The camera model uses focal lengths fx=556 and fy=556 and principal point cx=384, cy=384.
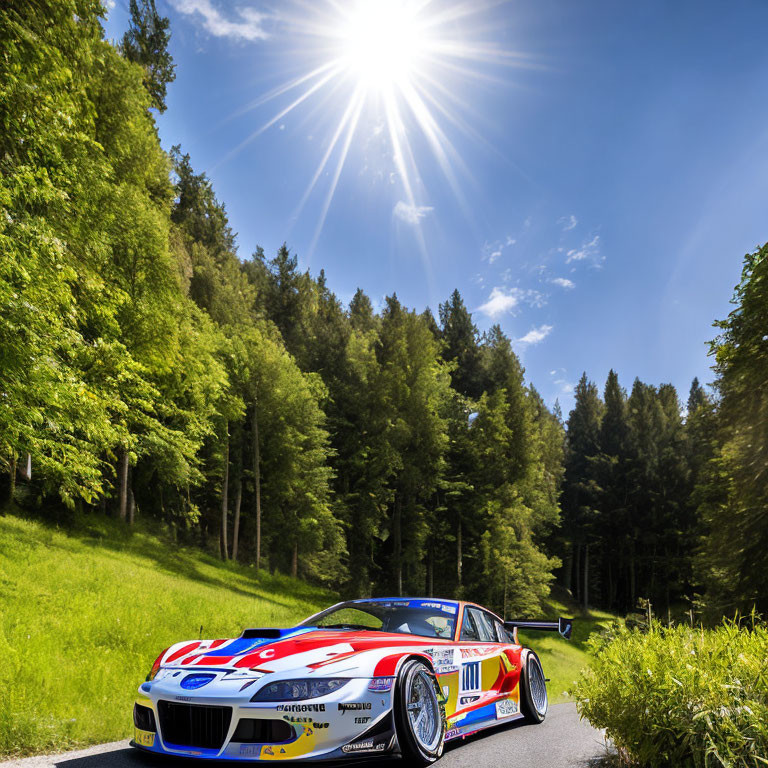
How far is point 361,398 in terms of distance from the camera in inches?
1580

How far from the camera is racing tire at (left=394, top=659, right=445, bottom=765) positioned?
4.14m

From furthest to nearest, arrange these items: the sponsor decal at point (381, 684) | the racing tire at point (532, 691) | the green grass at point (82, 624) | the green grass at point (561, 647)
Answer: the green grass at point (561, 647), the racing tire at point (532, 691), the green grass at point (82, 624), the sponsor decal at point (381, 684)

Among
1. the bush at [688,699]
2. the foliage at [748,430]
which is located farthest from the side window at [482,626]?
the foliage at [748,430]

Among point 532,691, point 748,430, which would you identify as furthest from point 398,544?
point 532,691

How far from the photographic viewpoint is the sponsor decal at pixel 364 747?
3785 mm

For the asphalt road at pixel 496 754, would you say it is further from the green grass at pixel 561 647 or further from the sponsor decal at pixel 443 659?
the green grass at pixel 561 647

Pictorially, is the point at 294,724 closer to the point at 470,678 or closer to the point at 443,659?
the point at 443,659

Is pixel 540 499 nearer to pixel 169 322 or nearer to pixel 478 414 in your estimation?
pixel 478 414

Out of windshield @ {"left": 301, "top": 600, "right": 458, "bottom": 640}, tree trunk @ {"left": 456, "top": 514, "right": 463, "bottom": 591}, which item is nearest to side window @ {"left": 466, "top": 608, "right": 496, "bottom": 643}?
windshield @ {"left": 301, "top": 600, "right": 458, "bottom": 640}

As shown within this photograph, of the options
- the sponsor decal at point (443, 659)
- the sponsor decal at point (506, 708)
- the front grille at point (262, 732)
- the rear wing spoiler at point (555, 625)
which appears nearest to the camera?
the front grille at point (262, 732)

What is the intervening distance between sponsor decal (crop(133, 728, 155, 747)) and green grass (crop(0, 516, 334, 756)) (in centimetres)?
116

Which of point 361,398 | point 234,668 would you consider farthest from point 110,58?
point 361,398

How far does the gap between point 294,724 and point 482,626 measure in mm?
3714

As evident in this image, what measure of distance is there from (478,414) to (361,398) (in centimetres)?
897
